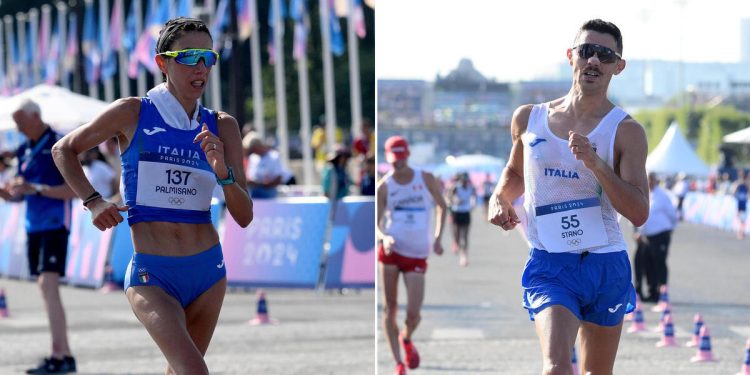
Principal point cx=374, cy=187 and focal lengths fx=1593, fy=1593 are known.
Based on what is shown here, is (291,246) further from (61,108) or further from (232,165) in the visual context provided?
(232,165)

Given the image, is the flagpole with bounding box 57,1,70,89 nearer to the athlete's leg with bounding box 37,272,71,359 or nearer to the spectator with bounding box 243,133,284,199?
the spectator with bounding box 243,133,284,199

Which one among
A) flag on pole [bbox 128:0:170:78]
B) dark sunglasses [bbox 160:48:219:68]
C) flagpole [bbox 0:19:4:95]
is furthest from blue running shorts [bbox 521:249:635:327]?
flagpole [bbox 0:19:4:95]

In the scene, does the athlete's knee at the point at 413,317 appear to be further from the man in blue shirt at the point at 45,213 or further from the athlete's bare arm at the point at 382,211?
the man in blue shirt at the point at 45,213

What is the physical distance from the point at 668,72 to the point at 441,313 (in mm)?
52122

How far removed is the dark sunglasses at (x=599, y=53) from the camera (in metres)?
6.73

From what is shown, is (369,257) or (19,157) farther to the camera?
(369,257)

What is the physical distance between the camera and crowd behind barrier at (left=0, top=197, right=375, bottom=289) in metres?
18.7

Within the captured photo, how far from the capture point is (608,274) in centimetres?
679

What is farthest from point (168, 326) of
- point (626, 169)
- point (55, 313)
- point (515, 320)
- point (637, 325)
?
point (515, 320)

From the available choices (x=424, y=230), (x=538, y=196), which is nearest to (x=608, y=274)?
(x=538, y=196)

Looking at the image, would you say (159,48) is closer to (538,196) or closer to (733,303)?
(538,196)

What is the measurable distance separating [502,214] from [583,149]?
0.64 metres

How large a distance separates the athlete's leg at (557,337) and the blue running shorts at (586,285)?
62 millimetres

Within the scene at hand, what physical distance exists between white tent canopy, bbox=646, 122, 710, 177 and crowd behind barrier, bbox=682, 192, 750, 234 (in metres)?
1.17
